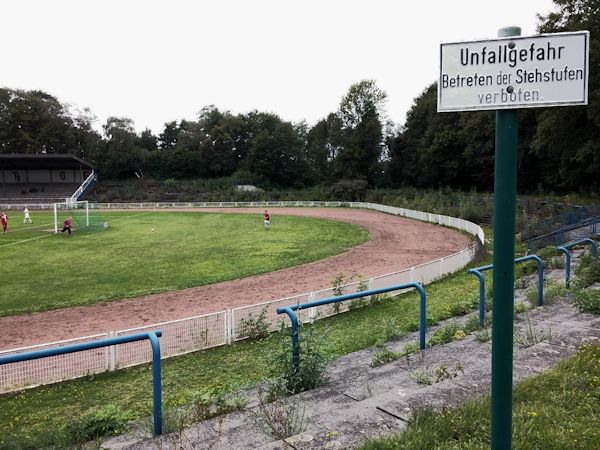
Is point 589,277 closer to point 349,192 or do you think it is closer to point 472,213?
point 472,213

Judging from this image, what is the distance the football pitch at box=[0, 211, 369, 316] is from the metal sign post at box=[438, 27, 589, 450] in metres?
15.9

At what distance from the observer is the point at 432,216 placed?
40406 millimetres

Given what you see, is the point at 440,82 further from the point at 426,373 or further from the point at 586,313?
the point at 586,313

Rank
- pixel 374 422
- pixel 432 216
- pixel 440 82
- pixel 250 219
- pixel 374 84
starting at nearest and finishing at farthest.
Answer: pixel 440 82
pixel 374 422
pixel 432 216
pixel 250 219
pixel 374 84

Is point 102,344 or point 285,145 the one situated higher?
point 285,145

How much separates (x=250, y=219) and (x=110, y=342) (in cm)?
3984

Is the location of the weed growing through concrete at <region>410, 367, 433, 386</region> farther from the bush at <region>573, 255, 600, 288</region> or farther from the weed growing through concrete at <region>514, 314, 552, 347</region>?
the bush at <region>573, 255, 600, 288</region>

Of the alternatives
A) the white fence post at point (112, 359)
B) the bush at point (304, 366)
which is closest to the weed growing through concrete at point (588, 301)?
the bush at point (304, 366)

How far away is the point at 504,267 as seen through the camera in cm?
289

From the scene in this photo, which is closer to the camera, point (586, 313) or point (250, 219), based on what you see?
point (586, 313)

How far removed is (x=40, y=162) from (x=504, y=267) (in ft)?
277

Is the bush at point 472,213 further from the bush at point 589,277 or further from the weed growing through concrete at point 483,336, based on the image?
the weed growing through concrete at point 483,336

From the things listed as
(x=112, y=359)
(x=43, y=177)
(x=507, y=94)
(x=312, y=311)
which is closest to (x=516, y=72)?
(x=507, y=94)

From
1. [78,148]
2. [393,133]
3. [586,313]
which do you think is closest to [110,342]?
[586,313]
